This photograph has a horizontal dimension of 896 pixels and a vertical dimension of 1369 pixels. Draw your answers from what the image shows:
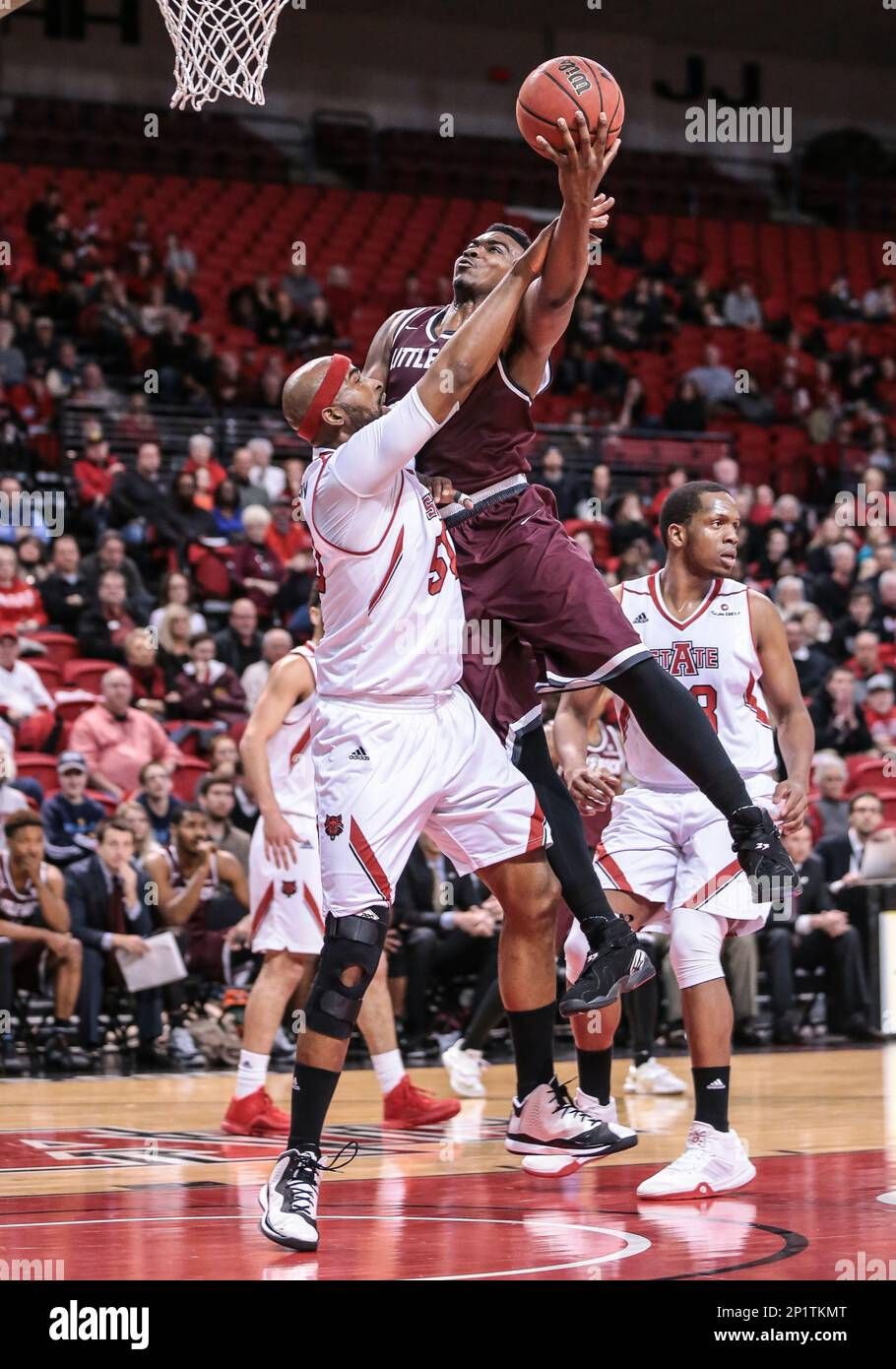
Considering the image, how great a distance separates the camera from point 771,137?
25.7m

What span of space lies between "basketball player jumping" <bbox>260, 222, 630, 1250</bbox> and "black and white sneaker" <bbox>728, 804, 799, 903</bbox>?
1.87 ft

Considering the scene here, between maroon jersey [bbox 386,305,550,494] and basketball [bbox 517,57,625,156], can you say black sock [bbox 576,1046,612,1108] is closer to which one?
maroon jersey [bbox 386,305,550,494]

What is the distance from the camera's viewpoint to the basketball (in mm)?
5027

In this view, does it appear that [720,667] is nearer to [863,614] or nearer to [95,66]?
[863,614]

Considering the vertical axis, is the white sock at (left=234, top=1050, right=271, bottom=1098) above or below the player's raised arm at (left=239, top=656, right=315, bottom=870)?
below

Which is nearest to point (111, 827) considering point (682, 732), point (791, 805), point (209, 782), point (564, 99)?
point (209, 782)

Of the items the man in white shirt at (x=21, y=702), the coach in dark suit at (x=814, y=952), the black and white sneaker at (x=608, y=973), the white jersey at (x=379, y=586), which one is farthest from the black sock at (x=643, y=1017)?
the white jersey at (x=379, y=586)

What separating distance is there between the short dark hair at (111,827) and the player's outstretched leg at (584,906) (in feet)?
14.2

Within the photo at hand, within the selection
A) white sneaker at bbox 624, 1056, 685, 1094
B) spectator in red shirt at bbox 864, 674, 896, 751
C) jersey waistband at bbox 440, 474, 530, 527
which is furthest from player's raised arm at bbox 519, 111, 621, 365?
spectator in red shirt at bbox 864, 674, 896, 751

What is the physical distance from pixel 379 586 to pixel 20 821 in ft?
16.1

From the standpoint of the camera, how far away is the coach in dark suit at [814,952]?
35.2ft

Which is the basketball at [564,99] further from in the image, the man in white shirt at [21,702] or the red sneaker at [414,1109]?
the man in white shirt at [21,702]
